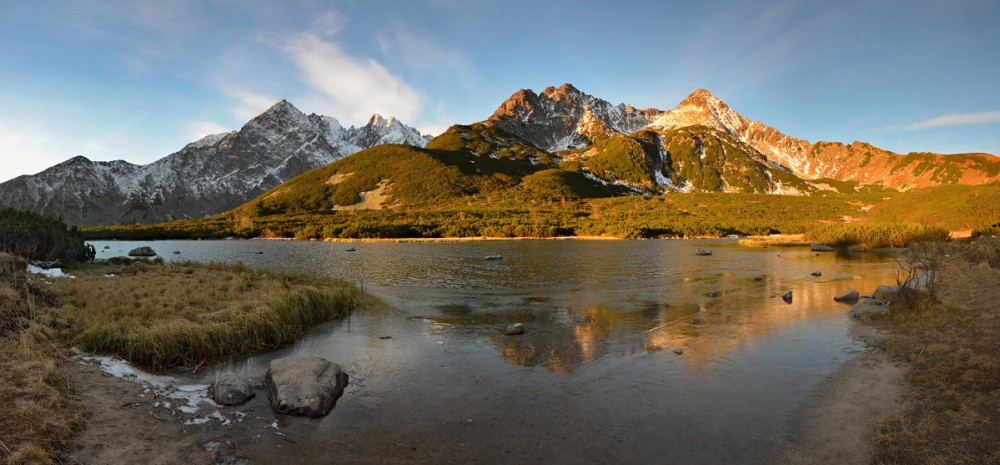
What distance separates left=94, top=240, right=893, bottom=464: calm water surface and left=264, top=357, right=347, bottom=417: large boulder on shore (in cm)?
46

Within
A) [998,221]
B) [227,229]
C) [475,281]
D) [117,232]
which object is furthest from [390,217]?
[998,221]

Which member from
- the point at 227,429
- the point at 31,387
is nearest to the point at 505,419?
the point at 227,429

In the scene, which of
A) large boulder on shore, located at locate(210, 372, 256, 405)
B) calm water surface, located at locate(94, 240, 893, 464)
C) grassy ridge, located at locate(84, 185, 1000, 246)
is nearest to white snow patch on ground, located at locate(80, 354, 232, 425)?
large boulder on shore, located at locate(210, 372, 256, 405)

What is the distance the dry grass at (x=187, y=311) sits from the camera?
650 inches

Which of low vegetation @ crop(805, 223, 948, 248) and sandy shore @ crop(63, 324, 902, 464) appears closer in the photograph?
sandy shore @ crop(63, 324, 902, 464)

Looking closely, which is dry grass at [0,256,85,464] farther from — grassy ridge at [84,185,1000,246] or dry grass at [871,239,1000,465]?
grassy ridge at [84,185,1000,246]

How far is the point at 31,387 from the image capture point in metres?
10.8

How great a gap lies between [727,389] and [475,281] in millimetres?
29436

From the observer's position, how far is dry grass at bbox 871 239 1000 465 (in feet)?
30.7

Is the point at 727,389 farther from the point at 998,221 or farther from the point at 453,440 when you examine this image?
the point at 998,221

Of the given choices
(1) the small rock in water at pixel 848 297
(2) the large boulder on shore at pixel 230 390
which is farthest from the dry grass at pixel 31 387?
(1) the small rock in water at pixel 848 297

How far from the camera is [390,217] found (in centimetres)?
19138

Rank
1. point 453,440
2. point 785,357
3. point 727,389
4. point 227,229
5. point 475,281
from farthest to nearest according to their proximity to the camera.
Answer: point 227,229, point 475,281, point 785,357, point 727,389, point 453,440

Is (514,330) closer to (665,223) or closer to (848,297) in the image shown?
(848,297)
